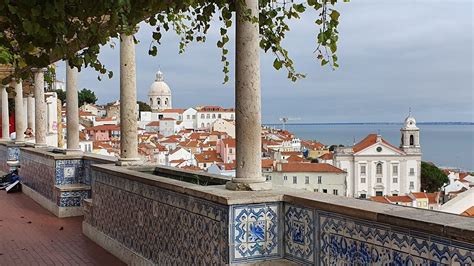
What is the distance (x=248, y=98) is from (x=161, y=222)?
1630 mm

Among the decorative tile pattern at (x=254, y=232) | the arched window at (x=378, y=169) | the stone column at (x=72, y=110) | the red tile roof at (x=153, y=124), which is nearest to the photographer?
the decorative tile pattern at (x=254, y=232)

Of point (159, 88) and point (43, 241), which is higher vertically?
point (159, 88)

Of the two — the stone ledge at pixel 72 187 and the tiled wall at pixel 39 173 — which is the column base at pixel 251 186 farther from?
the tiled wall at pixel 39 173

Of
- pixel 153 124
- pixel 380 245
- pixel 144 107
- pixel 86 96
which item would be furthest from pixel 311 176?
pixel 380 245

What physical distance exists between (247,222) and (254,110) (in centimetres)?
87

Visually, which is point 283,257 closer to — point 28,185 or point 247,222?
point 247,222

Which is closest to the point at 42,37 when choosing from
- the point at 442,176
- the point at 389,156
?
the point at 442,176

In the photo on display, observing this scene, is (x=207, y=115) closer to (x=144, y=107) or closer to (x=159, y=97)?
(x=159, y=97)

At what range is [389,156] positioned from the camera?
75375mm

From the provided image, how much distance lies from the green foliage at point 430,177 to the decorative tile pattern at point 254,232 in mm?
70035

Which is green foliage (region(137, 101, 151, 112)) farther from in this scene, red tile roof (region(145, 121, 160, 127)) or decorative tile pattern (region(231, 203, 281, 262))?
decorative tile pattern (region(231, 203, 281, 262))

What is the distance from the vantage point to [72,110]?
9719mm

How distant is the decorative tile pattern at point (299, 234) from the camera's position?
3615 millimetres

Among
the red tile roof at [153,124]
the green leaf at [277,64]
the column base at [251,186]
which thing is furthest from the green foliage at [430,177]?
the column base at [251,186]
